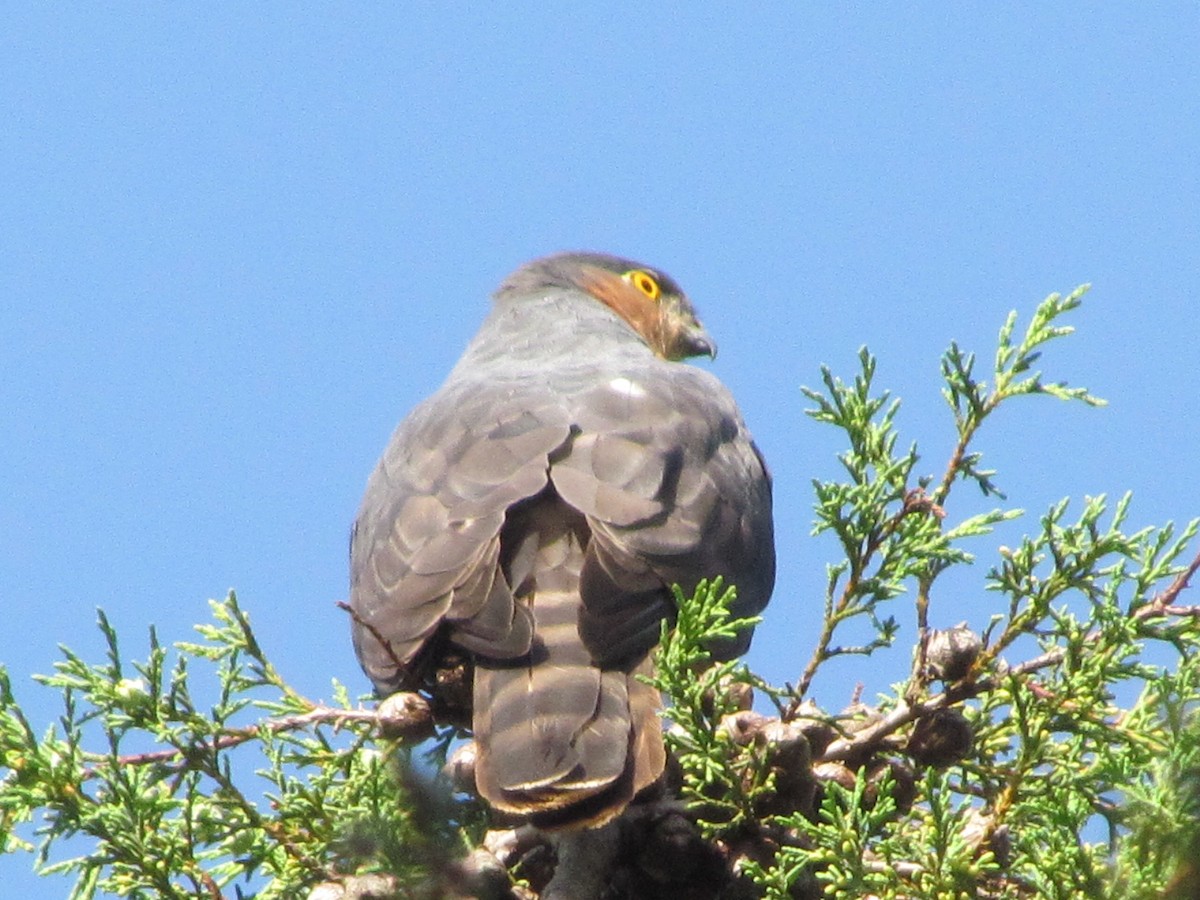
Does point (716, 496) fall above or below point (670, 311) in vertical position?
below

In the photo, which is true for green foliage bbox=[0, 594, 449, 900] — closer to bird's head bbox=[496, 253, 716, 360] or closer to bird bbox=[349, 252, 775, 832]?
bird bbox=[349, 252, 775, 832]

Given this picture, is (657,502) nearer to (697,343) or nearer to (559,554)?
(559,554)

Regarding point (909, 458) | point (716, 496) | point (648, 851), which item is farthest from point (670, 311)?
point (648, 851)

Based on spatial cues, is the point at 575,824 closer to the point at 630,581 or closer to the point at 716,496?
the point at 630,581

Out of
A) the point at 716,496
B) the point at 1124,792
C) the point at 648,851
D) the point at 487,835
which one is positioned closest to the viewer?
the point at 1124,792

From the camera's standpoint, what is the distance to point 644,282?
29.4 ft

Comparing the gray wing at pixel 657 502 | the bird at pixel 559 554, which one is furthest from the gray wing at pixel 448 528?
the gray wing at pixel 657 502

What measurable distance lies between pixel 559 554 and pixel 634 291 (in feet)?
13.6

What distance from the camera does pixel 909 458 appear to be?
4.61 meters

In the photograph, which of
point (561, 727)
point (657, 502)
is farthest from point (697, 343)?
point (561, 727)

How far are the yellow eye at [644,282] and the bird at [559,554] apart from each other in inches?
98.9

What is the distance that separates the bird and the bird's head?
233cm

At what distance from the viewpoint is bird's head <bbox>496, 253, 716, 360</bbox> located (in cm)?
874

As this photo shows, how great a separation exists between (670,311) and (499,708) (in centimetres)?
485
